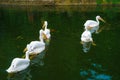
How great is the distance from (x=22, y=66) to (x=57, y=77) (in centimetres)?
275

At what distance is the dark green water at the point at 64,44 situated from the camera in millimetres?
21844

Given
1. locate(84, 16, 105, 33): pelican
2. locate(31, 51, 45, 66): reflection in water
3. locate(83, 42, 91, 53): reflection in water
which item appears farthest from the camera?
locate(84, 16, 105, 33): pelican

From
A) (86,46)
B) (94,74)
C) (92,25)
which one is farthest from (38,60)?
(92,25)

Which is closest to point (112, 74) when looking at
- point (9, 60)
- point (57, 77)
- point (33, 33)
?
point (57, 77)

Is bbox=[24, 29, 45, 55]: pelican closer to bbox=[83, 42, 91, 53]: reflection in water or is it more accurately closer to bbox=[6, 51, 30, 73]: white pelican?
bbox=[83, 42, 91, 53]: reflection in water

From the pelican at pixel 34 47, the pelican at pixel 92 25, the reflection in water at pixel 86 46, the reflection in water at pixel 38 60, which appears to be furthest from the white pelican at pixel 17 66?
the pelican at pixel 92 25

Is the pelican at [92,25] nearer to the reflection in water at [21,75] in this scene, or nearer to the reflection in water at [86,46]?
the reflection in water at [86,46]

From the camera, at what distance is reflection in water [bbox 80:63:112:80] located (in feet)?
67.1

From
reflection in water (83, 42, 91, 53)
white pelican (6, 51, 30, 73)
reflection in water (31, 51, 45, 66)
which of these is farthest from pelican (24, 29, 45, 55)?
white pelican (6, 51, 30, 73)

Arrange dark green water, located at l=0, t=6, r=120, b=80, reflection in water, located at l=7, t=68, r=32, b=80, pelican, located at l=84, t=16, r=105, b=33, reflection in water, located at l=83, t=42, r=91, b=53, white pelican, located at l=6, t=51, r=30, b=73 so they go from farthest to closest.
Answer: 1. pelican, located at l=84, t=16, r=105, b=33
2. reflection in water, located at l=83, t=42, r=91, b=53
3. dark green water, located at l=0, t=6, r=120, b=80
4. white pelican, located at l=6, t=51, r=30, b=73
5. reflection in water, located at l=7, t=68, r=32, b=80

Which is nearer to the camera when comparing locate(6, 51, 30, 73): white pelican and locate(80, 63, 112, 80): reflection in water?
locate(80, 63, 112, 80): reflection in water

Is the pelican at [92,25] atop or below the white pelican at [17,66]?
below

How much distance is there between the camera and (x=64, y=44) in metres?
28.9

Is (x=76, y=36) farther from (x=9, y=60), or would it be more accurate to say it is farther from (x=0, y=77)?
(x=0, y=77)
